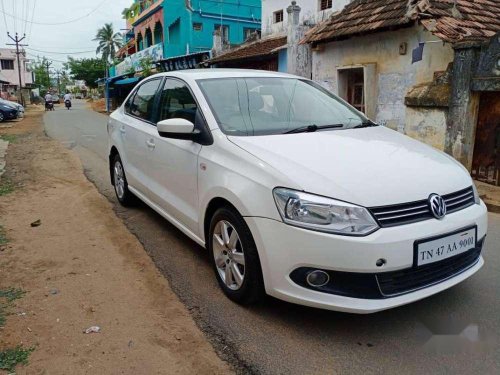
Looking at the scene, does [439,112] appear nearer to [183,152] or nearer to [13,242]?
[183,152]

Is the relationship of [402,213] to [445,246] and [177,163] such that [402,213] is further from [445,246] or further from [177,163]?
[177,163]

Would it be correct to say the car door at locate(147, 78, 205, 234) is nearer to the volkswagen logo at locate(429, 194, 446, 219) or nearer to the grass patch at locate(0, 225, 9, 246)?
the grass patch at locate(0, 225, 9, 246)

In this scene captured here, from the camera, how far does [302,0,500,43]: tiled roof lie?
798cm

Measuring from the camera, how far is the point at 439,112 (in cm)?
771

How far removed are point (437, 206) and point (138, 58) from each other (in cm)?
2930

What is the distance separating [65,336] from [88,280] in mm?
880

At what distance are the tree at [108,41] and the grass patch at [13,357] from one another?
6486cm

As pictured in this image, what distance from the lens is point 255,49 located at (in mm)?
16750

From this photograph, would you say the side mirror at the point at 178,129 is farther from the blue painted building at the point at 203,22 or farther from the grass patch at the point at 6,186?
the blue painted building at the point at 203,22

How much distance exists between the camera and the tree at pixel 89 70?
66000mm

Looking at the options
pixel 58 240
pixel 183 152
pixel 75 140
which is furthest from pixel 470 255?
pixel 75 140

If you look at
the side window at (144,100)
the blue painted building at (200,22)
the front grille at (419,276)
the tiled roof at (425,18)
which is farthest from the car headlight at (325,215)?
the blue painted building at (200,22)

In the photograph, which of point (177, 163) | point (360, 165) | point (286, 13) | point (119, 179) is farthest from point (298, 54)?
point (360, 165)

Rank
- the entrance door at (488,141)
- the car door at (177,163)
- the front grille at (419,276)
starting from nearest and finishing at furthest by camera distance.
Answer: the front grille at (419,276)
the car door at (177,163)
the entrance door at (488,141)
